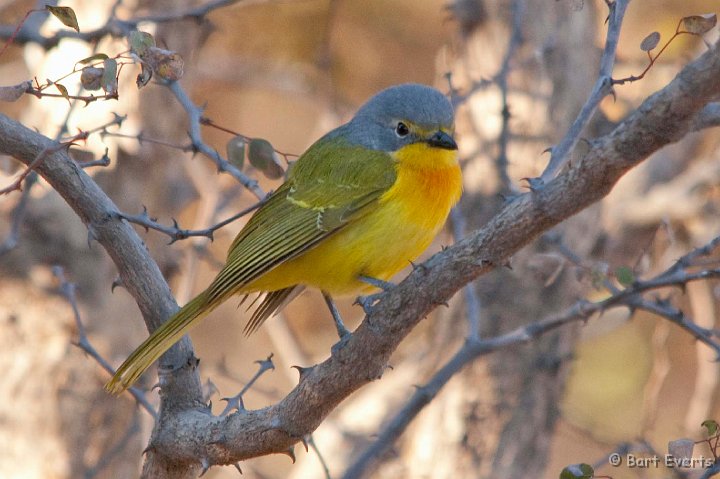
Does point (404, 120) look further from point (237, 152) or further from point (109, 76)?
point (109, 76)

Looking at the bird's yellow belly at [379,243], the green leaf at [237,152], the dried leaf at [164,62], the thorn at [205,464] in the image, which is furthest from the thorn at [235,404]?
the dried leaf at [164,62]

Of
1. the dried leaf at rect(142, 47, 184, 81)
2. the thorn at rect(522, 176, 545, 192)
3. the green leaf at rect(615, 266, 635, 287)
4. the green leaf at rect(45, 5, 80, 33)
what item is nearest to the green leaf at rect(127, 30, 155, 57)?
the dried leaf at rect(142, 47, 184, 81)

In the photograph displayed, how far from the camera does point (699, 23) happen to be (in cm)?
291

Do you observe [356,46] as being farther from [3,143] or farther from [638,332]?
[3,143]

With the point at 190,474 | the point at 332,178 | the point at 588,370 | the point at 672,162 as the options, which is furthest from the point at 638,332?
the point at 190,474

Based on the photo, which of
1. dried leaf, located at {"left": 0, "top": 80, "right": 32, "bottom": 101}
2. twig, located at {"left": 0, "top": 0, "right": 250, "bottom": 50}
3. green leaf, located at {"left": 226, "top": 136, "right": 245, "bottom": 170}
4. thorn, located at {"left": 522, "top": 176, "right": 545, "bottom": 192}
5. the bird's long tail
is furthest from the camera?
twig, located at {"left": 0, "top": 0, "right": 250, "bottom": 50}

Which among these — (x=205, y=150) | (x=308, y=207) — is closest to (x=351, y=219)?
(x=308, y=207)

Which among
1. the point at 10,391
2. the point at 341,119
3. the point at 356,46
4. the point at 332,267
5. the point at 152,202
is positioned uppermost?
the point at 356,46

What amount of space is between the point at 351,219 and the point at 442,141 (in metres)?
0.60

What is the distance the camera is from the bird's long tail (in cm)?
356

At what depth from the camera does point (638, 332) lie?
10250 mm

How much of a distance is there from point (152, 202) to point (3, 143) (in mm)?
3095

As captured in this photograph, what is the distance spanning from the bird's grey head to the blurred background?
0.25m

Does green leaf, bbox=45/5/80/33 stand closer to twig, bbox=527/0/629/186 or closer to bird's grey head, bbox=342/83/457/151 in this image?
twig, bbox=527/0/629/186
